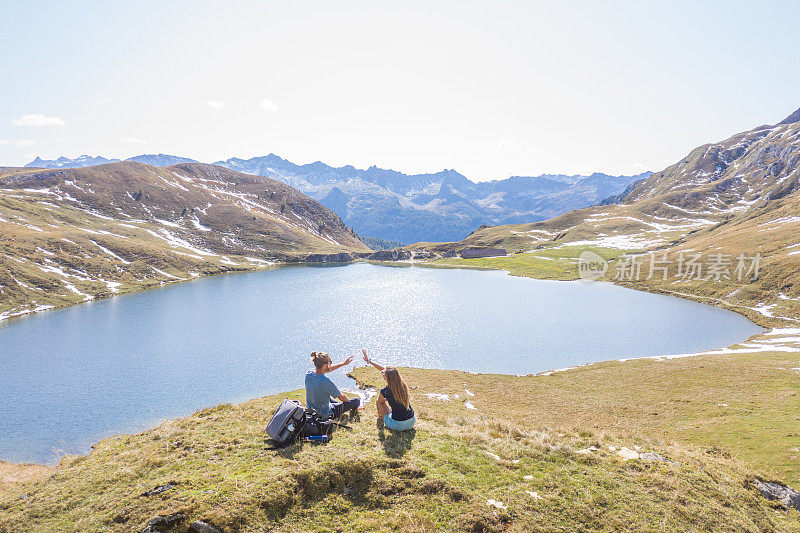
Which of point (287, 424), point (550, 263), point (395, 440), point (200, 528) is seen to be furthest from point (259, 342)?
point (550, 263)

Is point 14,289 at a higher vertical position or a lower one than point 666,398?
lower

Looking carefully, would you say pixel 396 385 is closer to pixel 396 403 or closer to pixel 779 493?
pixel 396 403

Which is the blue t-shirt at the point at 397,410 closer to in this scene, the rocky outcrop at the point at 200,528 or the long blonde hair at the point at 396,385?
the long blonde hair at the point at 396,385

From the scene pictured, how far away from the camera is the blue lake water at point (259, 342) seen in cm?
3841

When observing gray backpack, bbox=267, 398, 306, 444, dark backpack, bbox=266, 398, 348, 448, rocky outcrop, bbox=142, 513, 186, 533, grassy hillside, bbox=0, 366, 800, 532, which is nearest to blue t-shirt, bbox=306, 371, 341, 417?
dark backpack, bbox=266, 398, 348, 448

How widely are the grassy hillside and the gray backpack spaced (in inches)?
25.1

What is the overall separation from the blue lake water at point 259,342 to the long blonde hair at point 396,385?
29358mm

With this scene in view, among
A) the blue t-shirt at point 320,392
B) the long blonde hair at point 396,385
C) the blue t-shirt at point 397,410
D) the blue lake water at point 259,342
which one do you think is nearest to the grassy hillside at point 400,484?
the blue t-shirt at point 397,410

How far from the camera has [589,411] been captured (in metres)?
30.7

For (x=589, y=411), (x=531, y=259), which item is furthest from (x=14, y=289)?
(x=531, y=259)

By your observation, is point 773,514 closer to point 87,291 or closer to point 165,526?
point 165,526

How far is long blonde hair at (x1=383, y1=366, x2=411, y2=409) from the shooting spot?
49.4ft

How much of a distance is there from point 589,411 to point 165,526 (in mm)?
31591

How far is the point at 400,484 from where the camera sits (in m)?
11.6
